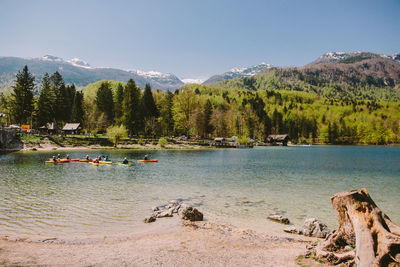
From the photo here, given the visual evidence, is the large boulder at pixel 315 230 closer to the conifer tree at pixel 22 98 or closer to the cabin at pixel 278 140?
the conifer tree at pixel 22 98

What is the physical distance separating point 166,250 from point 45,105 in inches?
3816

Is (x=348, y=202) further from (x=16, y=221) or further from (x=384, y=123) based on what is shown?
(x=384, y=123)

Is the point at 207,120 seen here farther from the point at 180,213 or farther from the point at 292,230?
the point at 292,230

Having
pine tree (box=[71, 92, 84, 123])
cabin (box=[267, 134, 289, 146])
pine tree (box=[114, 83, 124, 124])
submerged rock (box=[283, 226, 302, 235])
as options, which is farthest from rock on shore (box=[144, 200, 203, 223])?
cabin (box=[267, 134, 289, 146])

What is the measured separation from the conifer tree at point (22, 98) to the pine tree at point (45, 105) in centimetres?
289

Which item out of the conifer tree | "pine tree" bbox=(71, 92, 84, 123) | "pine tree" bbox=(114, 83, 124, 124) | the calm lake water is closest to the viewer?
the calm lake water

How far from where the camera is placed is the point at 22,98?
82.3 m

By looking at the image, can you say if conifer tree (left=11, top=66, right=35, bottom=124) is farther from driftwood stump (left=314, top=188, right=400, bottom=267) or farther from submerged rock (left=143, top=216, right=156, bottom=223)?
driftwood stump (left=314, top=188, right=400, bottom=267)

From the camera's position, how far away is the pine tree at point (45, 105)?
289ft

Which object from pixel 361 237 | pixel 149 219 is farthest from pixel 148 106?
pixel 361 237

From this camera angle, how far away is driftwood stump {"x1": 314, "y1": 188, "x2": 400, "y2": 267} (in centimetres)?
674

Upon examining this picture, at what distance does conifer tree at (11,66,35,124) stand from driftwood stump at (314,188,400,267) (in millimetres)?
97467

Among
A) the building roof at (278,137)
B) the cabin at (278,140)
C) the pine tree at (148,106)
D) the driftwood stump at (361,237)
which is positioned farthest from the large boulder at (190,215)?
the building roof at (278,137)

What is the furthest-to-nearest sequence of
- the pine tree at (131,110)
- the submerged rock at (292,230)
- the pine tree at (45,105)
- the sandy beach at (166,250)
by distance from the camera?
the pine tree at (131,110), the pine tree at (45,105), the submerged rock at (292,230), the sandy beach at (166,250)
